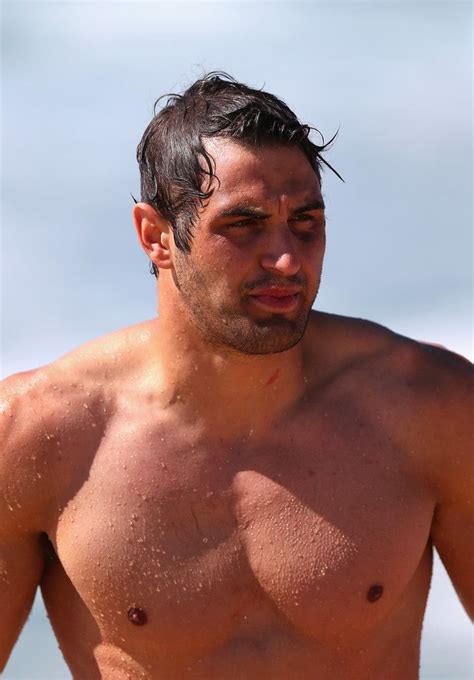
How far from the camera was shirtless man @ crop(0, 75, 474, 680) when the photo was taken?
566 centimetres

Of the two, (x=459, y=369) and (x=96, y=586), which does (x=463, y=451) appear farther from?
(x=96, y=586)

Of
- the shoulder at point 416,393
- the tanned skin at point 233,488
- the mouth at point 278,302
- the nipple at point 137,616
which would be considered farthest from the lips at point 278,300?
the nipple at point 137,616

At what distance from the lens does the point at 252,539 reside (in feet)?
18.7

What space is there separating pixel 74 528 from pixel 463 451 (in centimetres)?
107

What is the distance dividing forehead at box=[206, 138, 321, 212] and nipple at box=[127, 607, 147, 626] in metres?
1.10

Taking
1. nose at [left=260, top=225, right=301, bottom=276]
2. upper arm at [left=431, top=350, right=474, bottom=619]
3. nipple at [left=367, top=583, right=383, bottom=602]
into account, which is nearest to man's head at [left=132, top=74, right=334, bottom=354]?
nose at [left=260, top=225, right=301, bottom=276]

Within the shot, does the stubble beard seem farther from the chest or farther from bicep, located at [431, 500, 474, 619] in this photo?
bicep, located at [431, 500, 474, 619]

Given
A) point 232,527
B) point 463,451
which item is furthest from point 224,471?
point 463,451

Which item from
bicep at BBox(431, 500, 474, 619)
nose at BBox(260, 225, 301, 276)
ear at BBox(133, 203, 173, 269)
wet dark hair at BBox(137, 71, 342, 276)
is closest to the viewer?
nose at BBox(260, 225, 301, 276)

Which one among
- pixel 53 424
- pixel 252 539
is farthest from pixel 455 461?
pixel 53 424

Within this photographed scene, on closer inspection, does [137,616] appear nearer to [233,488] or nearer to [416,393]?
[233,488]

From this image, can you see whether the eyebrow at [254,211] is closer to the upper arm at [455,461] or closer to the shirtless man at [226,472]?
the shirtless man at [226,472]

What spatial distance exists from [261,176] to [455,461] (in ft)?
3.14

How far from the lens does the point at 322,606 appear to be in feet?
18.5
